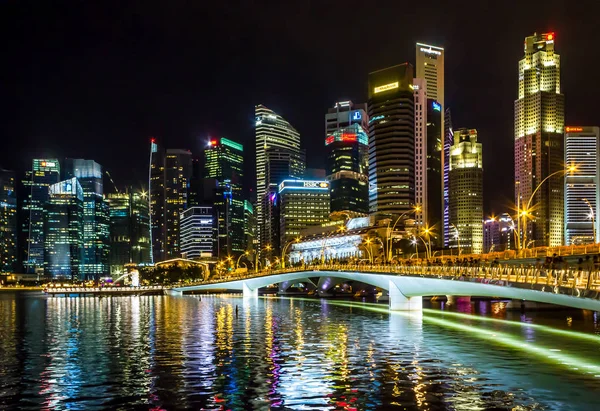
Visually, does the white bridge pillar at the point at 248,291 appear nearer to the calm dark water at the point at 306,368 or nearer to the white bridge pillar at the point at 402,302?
the white bridge pillar at the point at 402,302

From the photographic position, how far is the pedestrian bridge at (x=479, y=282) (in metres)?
40.8

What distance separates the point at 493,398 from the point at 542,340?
1035 inches

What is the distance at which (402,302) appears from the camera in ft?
286

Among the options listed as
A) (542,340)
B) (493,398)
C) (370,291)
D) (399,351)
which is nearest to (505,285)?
(542,340)

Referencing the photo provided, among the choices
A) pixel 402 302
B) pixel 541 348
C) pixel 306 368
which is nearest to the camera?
pixel 306 368

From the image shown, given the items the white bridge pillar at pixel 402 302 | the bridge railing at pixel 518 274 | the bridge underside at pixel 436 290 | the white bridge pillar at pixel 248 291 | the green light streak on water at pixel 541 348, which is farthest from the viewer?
the white bridge pillar at pixel 248 291

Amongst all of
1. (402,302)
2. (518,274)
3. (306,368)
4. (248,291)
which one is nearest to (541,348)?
(518,274)

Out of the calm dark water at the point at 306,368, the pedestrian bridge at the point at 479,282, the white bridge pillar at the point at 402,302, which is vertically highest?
the pedestrian bridge at the point at 479,282

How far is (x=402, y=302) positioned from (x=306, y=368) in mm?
52279

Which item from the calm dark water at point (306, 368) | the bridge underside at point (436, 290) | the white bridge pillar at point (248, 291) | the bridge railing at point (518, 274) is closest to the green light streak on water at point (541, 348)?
the calm dark water at point (306, 368)

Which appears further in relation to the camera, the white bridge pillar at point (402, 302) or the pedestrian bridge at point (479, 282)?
the white bridge pillar at point (402, 302)

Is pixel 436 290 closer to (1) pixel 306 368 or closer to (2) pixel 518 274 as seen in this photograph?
(2) pixel 518 274

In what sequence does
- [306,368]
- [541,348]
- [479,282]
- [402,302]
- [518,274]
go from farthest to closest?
[402,302], [479,282], [518,274], [541,348], [306,368]

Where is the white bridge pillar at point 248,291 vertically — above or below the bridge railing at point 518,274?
below
